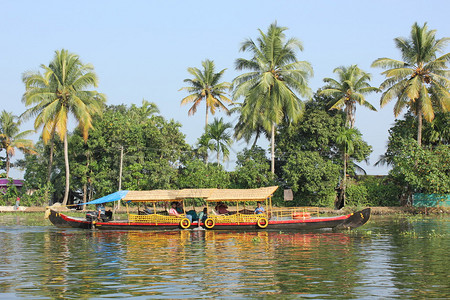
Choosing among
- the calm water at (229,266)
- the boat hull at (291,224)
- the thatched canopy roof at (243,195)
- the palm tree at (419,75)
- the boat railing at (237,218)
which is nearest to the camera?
the calm water at (229,266)

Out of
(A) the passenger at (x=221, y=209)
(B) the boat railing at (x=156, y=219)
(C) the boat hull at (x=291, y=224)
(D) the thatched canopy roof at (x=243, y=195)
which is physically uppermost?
(D) the thatched canopy roof at (x=243, y=195)

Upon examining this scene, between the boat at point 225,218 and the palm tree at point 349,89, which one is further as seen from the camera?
the palm tree at point 349,89

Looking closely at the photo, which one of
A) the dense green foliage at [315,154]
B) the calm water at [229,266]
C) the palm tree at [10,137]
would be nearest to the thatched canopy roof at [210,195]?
the calm water at [229,266]

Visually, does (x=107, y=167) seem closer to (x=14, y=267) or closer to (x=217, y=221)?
(x=217, y=221)

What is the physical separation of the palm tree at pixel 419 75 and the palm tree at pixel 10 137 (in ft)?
128

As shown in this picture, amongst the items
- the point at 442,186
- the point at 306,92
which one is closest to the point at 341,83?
the point at 306,92

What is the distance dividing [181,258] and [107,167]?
107 ft

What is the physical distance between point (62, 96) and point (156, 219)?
21.6 meters

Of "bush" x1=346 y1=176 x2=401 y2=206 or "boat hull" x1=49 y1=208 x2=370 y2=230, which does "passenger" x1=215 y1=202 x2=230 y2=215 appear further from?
"bush" x1=346 y1=176 x2=401 y2=206

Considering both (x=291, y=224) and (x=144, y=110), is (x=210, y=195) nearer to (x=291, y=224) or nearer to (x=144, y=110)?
(x=291, y=224)

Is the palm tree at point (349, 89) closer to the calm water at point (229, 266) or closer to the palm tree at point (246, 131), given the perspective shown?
the palm tree at point (246, 131)

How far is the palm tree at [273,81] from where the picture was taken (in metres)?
42.9

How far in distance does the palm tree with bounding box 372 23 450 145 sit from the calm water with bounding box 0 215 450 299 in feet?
66.4

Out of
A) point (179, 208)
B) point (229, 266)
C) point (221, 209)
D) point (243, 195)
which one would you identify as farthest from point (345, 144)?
point (229, 266)
